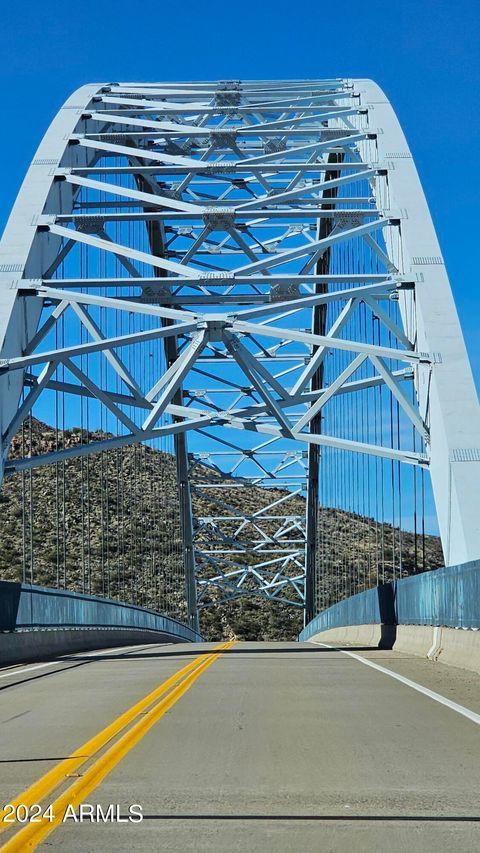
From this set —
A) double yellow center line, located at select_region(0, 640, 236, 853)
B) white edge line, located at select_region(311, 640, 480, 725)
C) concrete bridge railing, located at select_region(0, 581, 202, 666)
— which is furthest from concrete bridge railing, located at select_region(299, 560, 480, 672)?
concrete bridge railing, located at select_region(0, 581, 202, 666)

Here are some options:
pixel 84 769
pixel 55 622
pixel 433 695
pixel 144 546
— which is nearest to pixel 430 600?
pixel 433 695

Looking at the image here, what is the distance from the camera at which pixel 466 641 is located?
16078mm

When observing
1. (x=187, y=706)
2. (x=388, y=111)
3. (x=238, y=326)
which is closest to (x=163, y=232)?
(x=388, y=111)

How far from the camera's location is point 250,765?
7.60 m

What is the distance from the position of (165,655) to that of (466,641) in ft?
25.9

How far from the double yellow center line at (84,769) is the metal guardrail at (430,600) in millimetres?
5023

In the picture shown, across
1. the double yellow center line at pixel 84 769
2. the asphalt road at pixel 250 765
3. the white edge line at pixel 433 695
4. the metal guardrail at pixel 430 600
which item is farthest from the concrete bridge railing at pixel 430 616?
the double yellow center line at pixel 84 769

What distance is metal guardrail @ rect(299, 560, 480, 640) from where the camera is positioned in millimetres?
15828

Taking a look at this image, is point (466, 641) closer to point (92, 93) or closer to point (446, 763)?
point (446, 763)

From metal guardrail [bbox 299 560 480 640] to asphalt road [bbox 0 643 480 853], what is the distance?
79.6 inches

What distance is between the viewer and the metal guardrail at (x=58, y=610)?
20531 millimetres

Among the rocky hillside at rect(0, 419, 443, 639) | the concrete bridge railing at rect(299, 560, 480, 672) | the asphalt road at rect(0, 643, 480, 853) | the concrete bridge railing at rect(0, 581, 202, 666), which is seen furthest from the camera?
the rocky hillside at rect(0, 419, 443, 639)

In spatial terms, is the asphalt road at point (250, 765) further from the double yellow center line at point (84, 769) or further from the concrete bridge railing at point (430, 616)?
the concrete bridge railing at point (430, 616)

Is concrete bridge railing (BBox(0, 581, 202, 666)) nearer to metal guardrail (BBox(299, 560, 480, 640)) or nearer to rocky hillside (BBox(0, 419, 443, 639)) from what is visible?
metal guardrail (BBox(299, 560, 480, 640))
